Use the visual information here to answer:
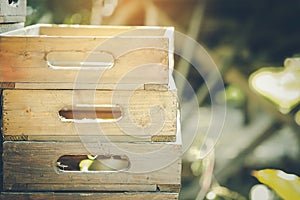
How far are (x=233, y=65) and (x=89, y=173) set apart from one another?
81 centimetres

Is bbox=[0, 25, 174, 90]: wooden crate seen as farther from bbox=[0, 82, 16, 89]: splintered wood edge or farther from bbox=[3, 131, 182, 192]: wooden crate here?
bbox=[3, 131, 182, 192]: wooden crate

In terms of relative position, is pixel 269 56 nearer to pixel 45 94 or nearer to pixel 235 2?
pixel 235 2

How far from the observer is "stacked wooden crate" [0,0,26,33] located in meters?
1.31

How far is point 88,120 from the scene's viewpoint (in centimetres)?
123

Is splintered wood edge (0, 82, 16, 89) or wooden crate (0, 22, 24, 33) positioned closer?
splintered wood edge (0, 82, 16, 89)

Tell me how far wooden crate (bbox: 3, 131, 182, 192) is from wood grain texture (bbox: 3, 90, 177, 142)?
2cm

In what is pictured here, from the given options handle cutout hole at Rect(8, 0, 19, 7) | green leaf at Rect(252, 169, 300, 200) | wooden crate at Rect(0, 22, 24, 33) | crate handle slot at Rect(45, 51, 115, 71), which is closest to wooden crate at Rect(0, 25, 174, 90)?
crate handle slot at Rect(45, 51, 115, 71)

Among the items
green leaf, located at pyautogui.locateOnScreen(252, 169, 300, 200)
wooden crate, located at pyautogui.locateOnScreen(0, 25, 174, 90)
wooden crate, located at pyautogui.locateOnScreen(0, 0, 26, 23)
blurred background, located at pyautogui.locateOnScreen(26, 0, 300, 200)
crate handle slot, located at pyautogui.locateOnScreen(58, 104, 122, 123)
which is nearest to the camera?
wooden crate, located at pyautogui.locateOnScreen(0, 25, 174, 90)

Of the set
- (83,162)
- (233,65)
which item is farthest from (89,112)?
(233,65)

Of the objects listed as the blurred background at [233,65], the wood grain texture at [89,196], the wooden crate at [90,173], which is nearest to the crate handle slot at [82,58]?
the wooden crate at [90,173]

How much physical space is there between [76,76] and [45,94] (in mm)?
88

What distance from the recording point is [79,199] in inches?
49.1

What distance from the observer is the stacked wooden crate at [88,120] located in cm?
118

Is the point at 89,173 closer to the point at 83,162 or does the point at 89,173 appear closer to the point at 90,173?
the point at 90,173
